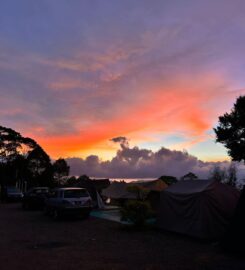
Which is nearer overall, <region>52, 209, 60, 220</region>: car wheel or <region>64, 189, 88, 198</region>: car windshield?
<region>52, 209, 60, 220</region>: car wheel

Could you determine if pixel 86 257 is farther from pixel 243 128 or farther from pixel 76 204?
pixel 243 128

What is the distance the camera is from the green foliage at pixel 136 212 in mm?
16938

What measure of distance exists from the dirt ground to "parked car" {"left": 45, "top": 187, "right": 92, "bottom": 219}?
374 cm

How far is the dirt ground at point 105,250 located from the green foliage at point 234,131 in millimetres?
17659

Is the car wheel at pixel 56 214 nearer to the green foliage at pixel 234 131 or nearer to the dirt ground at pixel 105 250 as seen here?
the dirt ground at pixel 105 250

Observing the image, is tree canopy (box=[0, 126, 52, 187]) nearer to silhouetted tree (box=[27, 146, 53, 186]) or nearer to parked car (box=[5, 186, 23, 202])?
silhouetted tree (box=[27, 146, 53, 186])

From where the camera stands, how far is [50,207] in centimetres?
2319

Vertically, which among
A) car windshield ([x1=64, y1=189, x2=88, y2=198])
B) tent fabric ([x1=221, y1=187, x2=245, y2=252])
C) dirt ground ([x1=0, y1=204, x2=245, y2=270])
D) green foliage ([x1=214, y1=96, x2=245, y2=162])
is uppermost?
green foliage ([x1=214, y1=96, x2=245, y2=162])

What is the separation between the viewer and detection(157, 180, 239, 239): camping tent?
1405cm

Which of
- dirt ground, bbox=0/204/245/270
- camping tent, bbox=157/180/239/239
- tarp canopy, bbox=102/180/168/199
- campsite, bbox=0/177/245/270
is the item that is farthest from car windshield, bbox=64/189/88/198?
camping tent, bbox=157/180/239/239

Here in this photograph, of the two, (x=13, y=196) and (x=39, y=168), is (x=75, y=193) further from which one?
(x=39, y=168)

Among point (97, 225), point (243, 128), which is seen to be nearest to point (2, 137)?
point (243, 128)

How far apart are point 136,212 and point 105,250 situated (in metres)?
5.10

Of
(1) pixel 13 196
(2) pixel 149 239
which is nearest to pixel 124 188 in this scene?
(2) pixel 149 239
